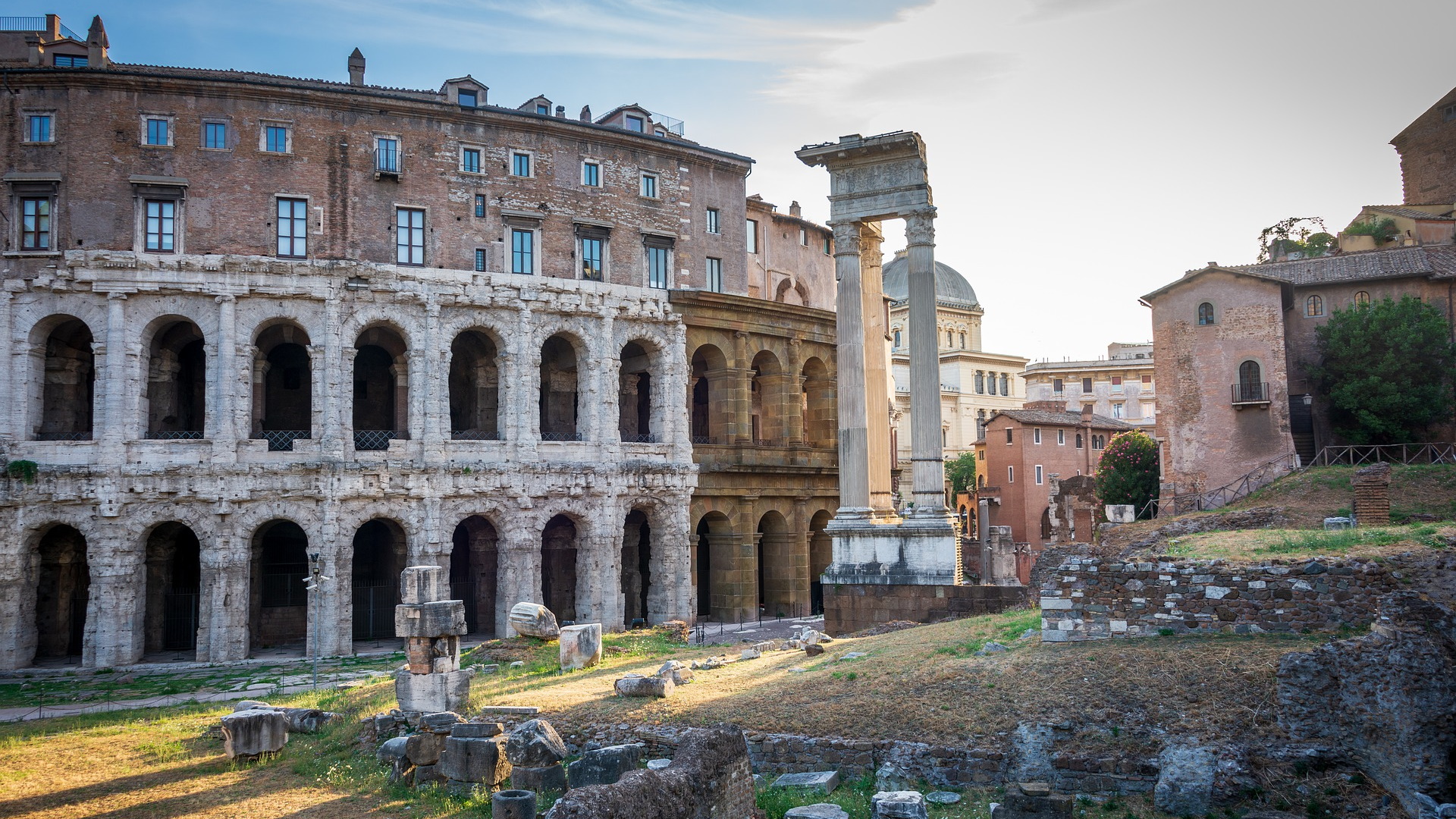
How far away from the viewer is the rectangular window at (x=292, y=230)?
33156 mm

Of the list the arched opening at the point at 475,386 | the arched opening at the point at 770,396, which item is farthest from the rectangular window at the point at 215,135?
the arched opening at the point at 770,396

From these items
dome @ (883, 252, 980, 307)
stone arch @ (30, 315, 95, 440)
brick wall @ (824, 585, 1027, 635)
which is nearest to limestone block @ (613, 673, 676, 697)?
brick wall @ (824, 585, 1027, 635)

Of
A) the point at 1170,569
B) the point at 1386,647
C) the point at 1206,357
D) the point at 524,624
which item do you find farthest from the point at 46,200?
the point at 1206,357

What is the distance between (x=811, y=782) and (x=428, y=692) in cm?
836

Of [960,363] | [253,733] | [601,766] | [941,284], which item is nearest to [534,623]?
[253,733]

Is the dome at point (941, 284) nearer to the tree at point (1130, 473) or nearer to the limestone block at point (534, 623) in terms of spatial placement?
the tree at point (1130, 473)

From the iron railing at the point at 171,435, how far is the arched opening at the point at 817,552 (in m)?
21.9

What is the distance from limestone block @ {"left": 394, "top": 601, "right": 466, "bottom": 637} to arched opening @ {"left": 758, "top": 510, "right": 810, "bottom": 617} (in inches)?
859

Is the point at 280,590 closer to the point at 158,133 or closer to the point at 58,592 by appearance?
the point at 58,592

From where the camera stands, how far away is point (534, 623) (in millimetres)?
26047

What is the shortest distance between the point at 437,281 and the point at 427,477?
629cm

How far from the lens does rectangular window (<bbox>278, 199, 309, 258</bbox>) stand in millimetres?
33156

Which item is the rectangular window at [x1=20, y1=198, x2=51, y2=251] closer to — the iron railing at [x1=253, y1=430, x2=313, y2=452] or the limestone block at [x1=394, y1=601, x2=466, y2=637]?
the iron railing at [x1=253, y1=430, x2=313, y2=452]

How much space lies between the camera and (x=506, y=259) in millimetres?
35750
